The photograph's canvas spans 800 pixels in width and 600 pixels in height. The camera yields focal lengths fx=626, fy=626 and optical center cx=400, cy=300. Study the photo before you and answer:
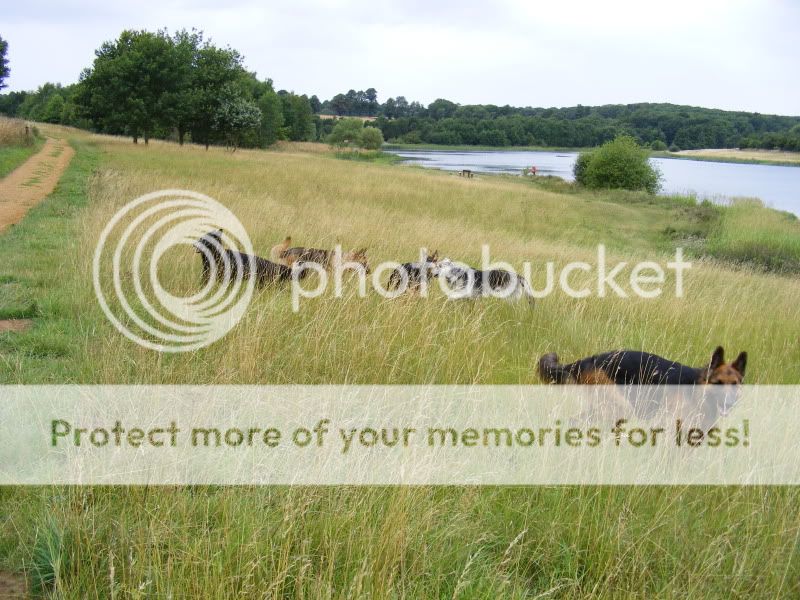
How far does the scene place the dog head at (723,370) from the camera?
3777 millimetres

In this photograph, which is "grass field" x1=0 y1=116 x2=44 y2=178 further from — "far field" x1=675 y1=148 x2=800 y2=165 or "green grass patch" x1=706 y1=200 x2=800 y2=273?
"far field" x1=675 y1=148 x2=800 y2=165

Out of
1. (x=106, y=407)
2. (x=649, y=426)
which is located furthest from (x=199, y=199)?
(x=649, y=426)

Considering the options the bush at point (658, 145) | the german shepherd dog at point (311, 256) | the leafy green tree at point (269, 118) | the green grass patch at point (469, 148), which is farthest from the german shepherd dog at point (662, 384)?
the green grass patch at point (469, 148)

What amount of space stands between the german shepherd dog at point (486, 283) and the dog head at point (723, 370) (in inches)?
126

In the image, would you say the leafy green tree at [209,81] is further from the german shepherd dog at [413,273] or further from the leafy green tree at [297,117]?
the german shepherd dog at [413,273]

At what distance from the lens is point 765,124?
369 ft

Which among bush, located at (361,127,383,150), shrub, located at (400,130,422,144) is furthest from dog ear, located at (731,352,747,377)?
shrub, located at (400,130,422,144)

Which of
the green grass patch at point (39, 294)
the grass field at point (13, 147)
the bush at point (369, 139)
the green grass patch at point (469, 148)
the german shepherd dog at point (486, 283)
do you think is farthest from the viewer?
the green grass patch at point (469, 148)

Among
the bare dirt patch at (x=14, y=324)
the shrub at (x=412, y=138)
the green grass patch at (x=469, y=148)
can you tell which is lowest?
the bare dirt patch at (x=14, y=324)

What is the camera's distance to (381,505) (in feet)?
9.05

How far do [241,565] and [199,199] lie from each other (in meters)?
12.1

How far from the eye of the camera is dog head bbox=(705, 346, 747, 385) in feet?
12.4

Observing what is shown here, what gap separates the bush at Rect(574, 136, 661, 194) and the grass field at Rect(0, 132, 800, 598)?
3877 centimetres

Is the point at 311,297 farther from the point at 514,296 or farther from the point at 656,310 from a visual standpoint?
the point at 656,310
